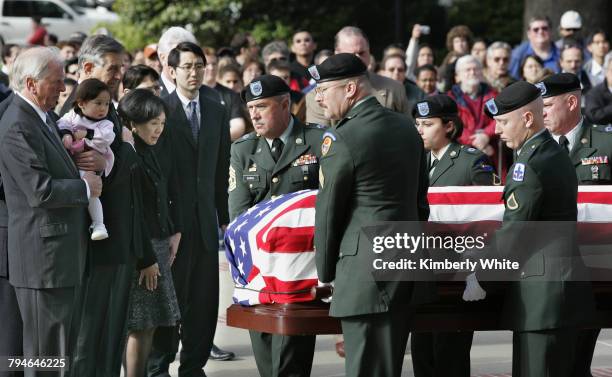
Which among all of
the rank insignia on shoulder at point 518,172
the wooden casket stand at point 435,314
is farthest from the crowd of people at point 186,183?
the wooden casket stand at point 435,314

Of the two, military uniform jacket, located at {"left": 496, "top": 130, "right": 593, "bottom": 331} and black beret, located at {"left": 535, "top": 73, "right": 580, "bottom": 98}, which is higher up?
black beret, located at {"left": 535, "top": 73, "right": 580, "bottom": 98}

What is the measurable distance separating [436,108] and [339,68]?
5.19ft

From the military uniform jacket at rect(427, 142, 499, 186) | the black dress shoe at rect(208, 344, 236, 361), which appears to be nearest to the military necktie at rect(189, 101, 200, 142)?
the military uniform jacket at rect(427, 142, 499, 186)

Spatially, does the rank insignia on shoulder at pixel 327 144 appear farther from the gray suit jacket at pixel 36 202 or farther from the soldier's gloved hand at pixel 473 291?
the gray suit jacket at pixel 36 202

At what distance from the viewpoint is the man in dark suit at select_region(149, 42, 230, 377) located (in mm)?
6789

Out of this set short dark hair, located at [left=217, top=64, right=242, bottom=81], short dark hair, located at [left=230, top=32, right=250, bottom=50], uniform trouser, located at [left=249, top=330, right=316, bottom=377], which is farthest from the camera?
short dark hair, located at [left=230, top=32, right=250, bottom=50]

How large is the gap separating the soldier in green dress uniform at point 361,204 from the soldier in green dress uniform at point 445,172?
1.23 m

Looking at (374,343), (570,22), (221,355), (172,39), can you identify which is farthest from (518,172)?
(570,22)

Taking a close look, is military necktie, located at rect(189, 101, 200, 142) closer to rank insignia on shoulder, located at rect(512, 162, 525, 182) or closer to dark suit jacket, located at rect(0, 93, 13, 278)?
dark suit jacket, located at rect(0, 93, 13, 278)

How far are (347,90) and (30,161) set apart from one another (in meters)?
1.34

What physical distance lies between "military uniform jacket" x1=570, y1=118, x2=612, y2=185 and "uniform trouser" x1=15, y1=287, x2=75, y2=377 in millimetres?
3051

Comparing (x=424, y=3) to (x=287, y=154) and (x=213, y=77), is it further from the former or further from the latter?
(x=287, y=154)

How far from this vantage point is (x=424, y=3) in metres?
21.3

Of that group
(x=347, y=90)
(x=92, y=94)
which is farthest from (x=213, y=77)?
(x=347, y=90)
